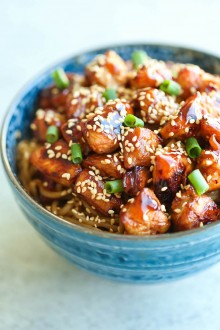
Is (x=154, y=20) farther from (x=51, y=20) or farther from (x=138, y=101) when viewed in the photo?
(x=138, y=101)

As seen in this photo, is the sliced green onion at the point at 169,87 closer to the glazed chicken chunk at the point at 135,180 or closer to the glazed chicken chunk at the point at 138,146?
the glazed chicken chunk at the point at 138,146

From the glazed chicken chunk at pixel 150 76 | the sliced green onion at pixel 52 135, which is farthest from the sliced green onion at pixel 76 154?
the glazed chicken chunk at pixel 150 76

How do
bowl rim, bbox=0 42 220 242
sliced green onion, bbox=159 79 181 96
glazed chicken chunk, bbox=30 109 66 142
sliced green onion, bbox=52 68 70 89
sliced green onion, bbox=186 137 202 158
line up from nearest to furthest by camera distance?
bowl rim, bbox=0 42 220 242 < sliced green onion, bbox=186 137 202 158 < sliced green onion, bbox=159 79 181 96 < glazed chicken chunk, bbox=30 109 66 142 < sliced green onion, bbox=52 68 70 89

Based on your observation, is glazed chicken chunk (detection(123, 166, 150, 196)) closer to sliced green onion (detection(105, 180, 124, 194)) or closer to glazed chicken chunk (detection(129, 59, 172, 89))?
sliced green onion (detection(105, 180, 124, 194))

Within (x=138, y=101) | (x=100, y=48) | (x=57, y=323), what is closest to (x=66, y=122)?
(x=138, y=101)

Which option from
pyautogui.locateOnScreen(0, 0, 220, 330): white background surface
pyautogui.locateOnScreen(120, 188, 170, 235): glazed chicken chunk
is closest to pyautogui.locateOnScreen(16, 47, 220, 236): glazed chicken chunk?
pyautogui.locateOnScreen(120, 188, 170, 235): glazed chicken chunk
